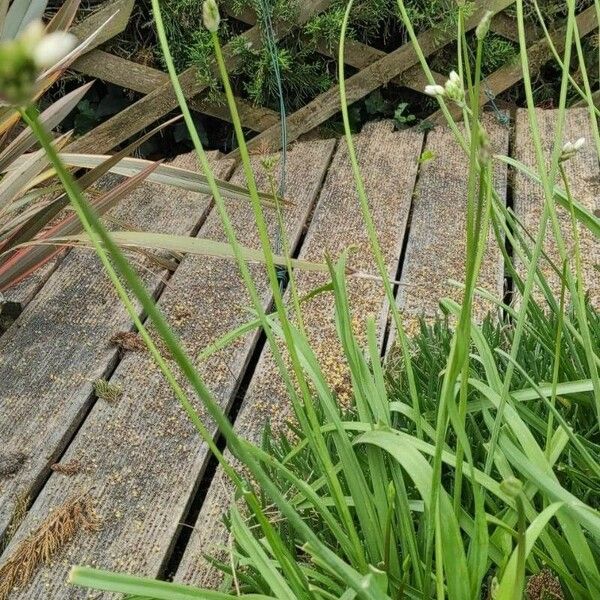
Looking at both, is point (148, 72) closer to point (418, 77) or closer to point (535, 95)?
point (418, 77)

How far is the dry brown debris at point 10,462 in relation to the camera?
4.10ft

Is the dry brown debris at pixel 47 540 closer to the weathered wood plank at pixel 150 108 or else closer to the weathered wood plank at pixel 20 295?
the weathered wood plank at pixel 20 295

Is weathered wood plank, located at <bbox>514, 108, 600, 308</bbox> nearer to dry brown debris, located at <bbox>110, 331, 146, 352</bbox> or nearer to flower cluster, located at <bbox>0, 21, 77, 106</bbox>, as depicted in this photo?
dry brown debris, located at <bbox>110, 331, 146, 352</bbox>

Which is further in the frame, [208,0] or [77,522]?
[77,522]

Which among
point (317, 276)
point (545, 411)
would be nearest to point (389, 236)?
point (317, 276)

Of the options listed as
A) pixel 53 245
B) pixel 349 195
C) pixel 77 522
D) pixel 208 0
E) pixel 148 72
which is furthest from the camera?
pixel 148 72

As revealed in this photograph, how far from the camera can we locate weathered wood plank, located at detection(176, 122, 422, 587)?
44.5 inches

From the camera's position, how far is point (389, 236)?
1945 millimetres

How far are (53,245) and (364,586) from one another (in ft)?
3.99

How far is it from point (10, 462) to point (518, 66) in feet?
7.09

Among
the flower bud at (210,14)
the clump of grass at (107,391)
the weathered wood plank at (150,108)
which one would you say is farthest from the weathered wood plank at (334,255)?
the flower bud at (210,14)

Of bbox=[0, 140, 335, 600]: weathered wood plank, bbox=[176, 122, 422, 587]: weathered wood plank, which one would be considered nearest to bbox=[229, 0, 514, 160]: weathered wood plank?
bbox=[176, 122, 422, 587]: weathered wood plank

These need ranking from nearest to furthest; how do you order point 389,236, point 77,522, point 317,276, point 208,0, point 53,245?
point 208,0 < point 77,522 < point 53,245 < point 317,276 < point 389,236

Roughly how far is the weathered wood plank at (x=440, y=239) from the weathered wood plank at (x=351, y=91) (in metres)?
0.32
